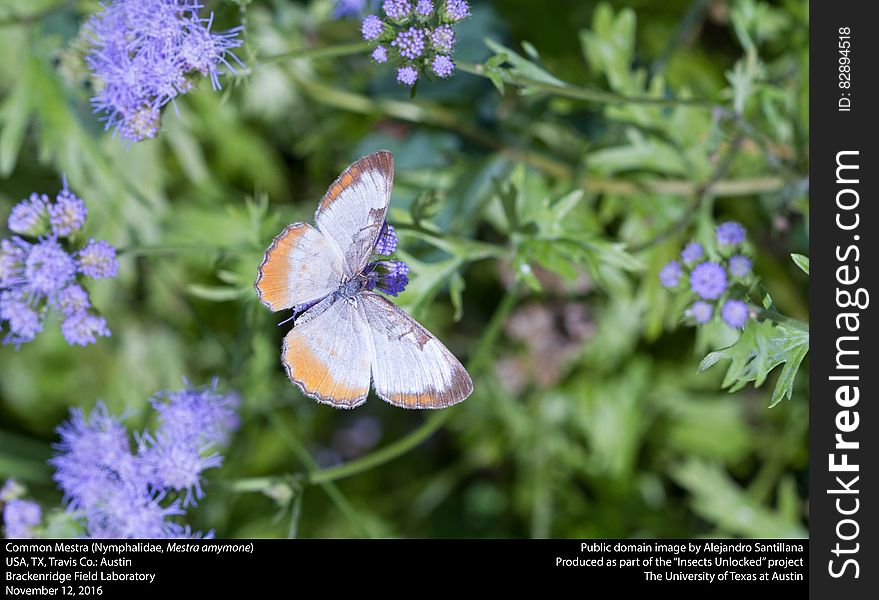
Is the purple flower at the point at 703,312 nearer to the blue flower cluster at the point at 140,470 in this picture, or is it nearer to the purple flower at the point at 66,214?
the blue flower cluster at the point at 140,470

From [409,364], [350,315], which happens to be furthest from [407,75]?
[409,364]

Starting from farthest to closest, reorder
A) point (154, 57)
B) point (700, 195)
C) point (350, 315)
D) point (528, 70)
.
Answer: point (700, 195), point (528, 70), point (154, 57), point (350, 315)

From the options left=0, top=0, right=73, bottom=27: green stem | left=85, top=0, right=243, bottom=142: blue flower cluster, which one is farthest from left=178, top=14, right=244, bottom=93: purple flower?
left=0, top=0, right=73, bottom=27: green stem

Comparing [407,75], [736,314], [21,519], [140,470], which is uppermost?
[407,75]

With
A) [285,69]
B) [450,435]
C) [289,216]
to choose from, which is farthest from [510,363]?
[285,69]

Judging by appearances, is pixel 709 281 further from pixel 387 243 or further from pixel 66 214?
pixel 66 214

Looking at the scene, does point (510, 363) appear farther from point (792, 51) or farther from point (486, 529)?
point (792, 51)

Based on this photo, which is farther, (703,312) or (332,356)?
(703,312)
